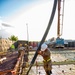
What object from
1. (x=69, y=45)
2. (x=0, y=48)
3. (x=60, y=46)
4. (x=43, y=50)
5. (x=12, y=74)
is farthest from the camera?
(x=69, y=45)

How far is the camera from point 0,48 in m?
19.3

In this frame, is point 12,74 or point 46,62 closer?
point 12,74

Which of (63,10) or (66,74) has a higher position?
(63,10)

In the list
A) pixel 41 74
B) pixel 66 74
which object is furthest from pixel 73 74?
pixel 41 74

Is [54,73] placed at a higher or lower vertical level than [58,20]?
lower

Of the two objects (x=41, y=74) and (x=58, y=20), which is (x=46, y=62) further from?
(x=58, y=20)

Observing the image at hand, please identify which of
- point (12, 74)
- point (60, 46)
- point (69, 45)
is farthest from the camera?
point (69, 45)

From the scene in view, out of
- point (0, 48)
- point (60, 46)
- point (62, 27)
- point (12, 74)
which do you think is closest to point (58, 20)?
point (62, 27)

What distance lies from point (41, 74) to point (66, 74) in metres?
1.12

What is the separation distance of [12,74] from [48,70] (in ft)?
6.25

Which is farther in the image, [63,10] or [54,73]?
[63,10]

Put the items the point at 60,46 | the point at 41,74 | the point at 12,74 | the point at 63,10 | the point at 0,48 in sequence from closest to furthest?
the point at 12,74, the point at 41,74, the point at 0,48, the point at 60,46, the point at 63,10

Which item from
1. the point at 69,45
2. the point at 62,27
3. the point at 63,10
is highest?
the point at 63,10

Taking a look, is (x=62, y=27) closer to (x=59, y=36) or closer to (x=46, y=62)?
(x=59, y=36)
